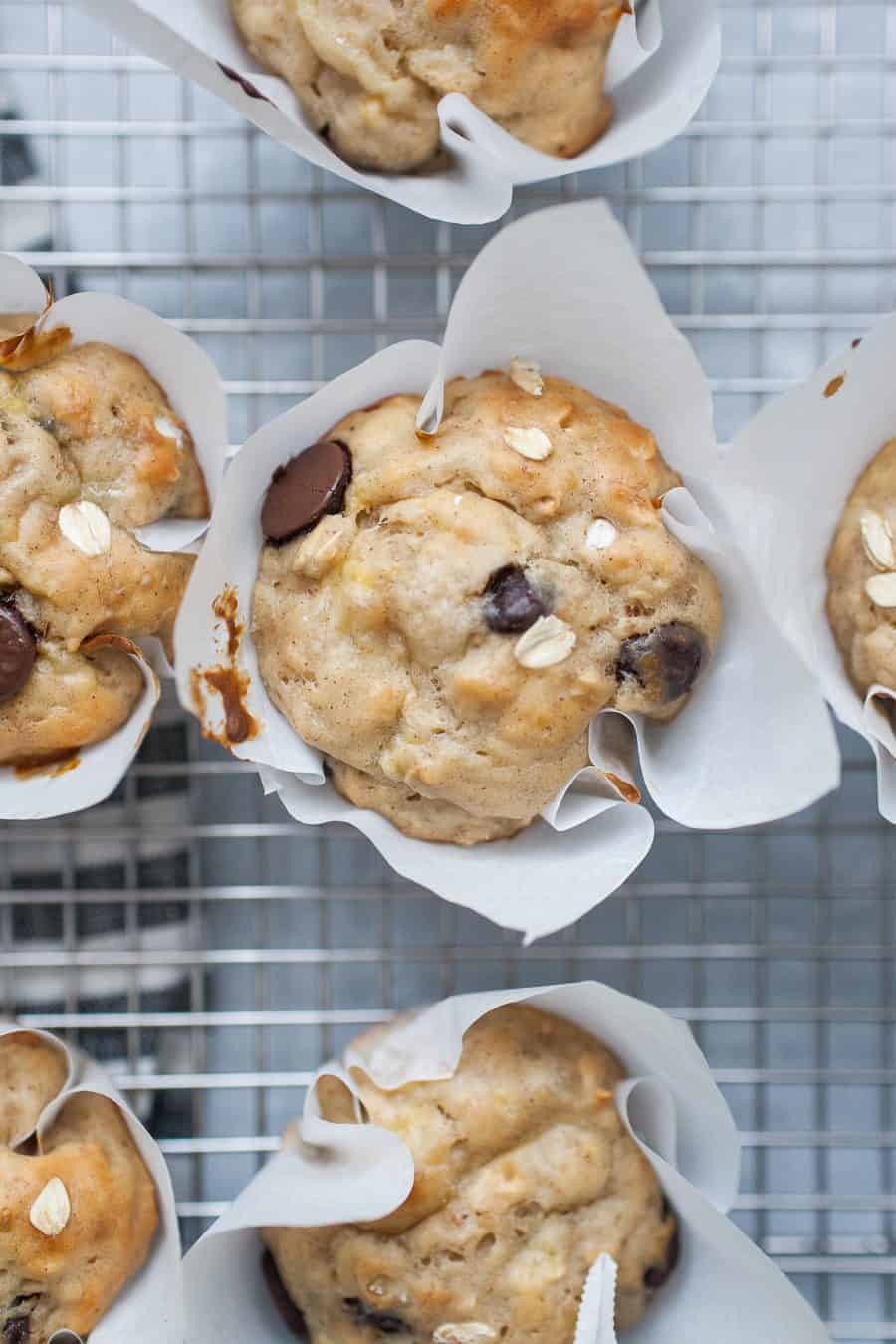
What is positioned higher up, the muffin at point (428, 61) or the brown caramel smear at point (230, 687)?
the muffin at point (428, 61)

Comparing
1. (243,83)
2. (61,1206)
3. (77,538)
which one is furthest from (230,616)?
(61,1206)

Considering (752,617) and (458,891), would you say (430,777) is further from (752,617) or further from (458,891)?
(752,617)

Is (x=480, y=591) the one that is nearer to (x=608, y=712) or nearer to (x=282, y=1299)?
(x=608, y=712)

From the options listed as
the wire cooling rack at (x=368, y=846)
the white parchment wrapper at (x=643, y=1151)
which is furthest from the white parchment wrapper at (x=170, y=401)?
the white parchment wrapper at (x=643, y=1151)

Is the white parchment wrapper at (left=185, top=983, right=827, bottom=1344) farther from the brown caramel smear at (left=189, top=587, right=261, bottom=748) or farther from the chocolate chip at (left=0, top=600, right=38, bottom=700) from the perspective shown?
the chocolate chip at (left=0, top=600, right=38, bottom=700)

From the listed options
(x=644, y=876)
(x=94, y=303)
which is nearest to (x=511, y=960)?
(x=644, y=876)

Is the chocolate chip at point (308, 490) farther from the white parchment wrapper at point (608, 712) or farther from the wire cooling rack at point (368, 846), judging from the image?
the wire cooling rack at point (368, 846)

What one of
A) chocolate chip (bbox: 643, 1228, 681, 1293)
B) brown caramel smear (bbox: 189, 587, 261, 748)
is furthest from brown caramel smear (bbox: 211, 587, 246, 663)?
chocolate chip (bbox: 643, 1228, 681, 1293)
